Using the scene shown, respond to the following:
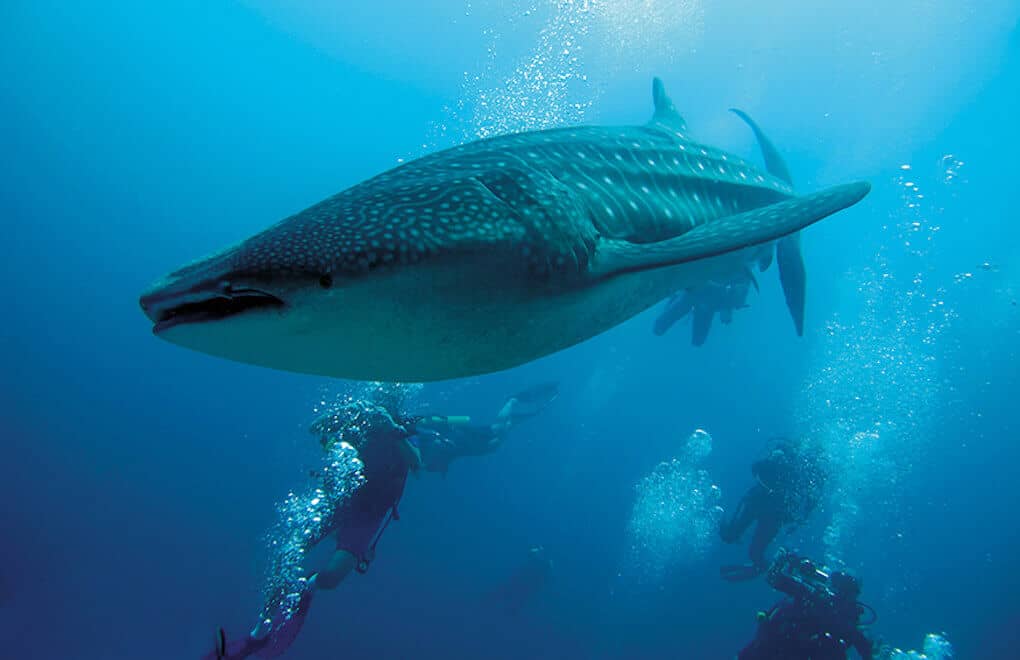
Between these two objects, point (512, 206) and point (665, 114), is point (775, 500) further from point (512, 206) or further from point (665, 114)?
point (512, 206)

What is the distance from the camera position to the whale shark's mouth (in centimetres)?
136

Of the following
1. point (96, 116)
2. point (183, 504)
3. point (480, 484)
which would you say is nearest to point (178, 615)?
point (183, 504)

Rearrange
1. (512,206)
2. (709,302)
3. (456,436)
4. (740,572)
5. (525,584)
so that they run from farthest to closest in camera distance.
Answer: (525,584) → (456,436) → (740,572) → (709,302) → (512,206)

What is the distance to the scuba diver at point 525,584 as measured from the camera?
2080 centimetres

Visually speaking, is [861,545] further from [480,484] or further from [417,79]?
[417,79]

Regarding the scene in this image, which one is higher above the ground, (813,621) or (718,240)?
(718,240)

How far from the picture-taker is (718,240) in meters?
2.13

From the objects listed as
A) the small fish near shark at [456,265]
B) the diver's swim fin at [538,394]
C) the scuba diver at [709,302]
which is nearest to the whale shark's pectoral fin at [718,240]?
the small fish near shark at [456,265]

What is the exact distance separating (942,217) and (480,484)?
50.9 meters

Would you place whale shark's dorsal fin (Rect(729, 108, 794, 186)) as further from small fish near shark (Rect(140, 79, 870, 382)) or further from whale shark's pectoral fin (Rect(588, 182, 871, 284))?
whale shark's pectoral fin (Rect(588, 182, 871, 284))

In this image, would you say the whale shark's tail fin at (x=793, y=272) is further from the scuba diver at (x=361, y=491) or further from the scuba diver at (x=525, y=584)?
Answer: the scuba diver at (x=525, y=584)

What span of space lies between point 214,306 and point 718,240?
1820mm

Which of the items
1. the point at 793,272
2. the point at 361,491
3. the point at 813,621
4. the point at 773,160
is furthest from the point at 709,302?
the point at 361,491

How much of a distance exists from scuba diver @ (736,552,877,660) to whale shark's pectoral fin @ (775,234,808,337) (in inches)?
201
